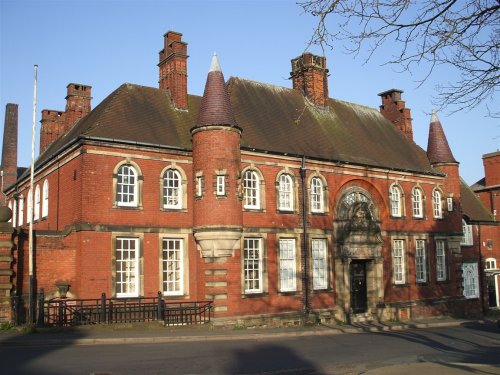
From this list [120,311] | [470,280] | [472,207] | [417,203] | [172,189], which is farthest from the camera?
[472,207]

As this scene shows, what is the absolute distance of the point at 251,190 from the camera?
82.0 feet

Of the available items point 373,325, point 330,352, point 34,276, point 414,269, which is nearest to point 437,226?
point 414,269

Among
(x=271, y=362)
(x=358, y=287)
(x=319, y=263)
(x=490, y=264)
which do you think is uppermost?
(x=319, y=263)

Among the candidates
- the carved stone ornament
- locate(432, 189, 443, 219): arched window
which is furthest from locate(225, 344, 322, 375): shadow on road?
locate(432, 189, 443, 219): arched window

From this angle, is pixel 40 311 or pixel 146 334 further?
pixel 40 311

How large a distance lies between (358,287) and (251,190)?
810 cm

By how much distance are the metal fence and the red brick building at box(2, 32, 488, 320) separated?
52 cm

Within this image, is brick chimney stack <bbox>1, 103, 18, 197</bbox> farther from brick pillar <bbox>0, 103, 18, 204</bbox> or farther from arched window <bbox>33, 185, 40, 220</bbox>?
arched window <bbox>33, 185, 40, 220</bbox>

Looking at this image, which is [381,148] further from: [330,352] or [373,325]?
[330,352]

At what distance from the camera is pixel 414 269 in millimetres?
30812

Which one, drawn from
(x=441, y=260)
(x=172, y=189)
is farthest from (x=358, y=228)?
(x=172, y=189)

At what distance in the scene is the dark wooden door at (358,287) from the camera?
28.1 m

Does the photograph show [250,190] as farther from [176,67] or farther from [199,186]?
[176,67]

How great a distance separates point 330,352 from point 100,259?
32.4ft
